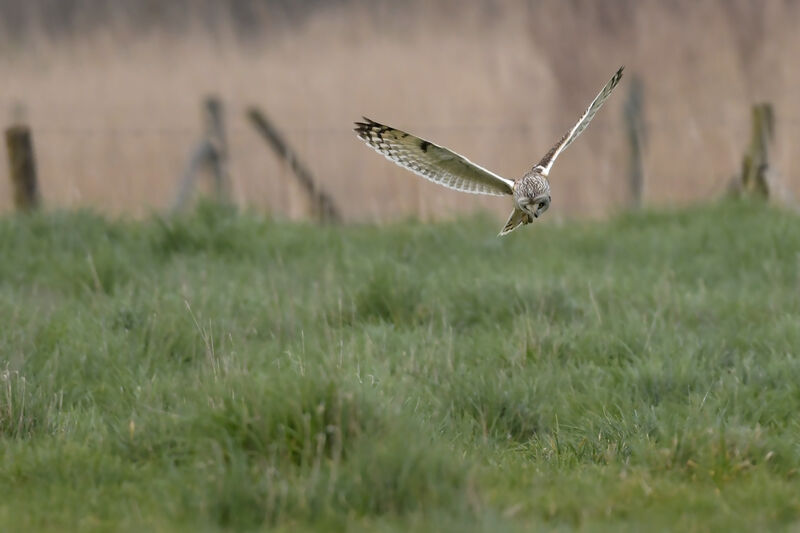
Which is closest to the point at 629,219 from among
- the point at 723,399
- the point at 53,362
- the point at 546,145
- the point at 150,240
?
the point at 546,145

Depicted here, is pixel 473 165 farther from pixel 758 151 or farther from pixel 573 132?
pixel 758 151

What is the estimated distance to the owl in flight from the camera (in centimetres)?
489

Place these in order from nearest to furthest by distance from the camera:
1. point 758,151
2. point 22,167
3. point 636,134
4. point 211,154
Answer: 1. point 22,167
2. point 758,151
3. point 211,154
4. point 636,134

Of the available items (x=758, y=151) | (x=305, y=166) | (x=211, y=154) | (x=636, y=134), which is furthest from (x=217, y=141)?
(x=758, y=151)

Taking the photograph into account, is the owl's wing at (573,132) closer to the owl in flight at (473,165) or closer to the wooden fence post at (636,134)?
the owl in flight at (473,165)

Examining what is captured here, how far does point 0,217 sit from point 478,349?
16.4 feet

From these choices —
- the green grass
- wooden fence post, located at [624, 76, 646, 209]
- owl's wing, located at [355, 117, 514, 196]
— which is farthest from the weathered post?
owl's wing, located at [355, 117, 514, 196]

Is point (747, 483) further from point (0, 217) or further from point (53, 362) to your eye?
point (0, 217)

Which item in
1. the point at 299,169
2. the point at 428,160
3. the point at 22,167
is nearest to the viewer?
the point at 428,160

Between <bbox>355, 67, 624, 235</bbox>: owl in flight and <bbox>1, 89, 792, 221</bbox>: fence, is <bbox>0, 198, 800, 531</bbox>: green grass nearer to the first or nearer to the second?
<bbox>355, 67, 624, 235</bbox>: owl in flight

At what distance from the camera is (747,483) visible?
4.27 meters

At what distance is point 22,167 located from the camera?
10.4m

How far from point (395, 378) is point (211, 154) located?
6329 mm

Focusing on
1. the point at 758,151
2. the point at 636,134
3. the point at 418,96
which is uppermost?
the point at 418,96
